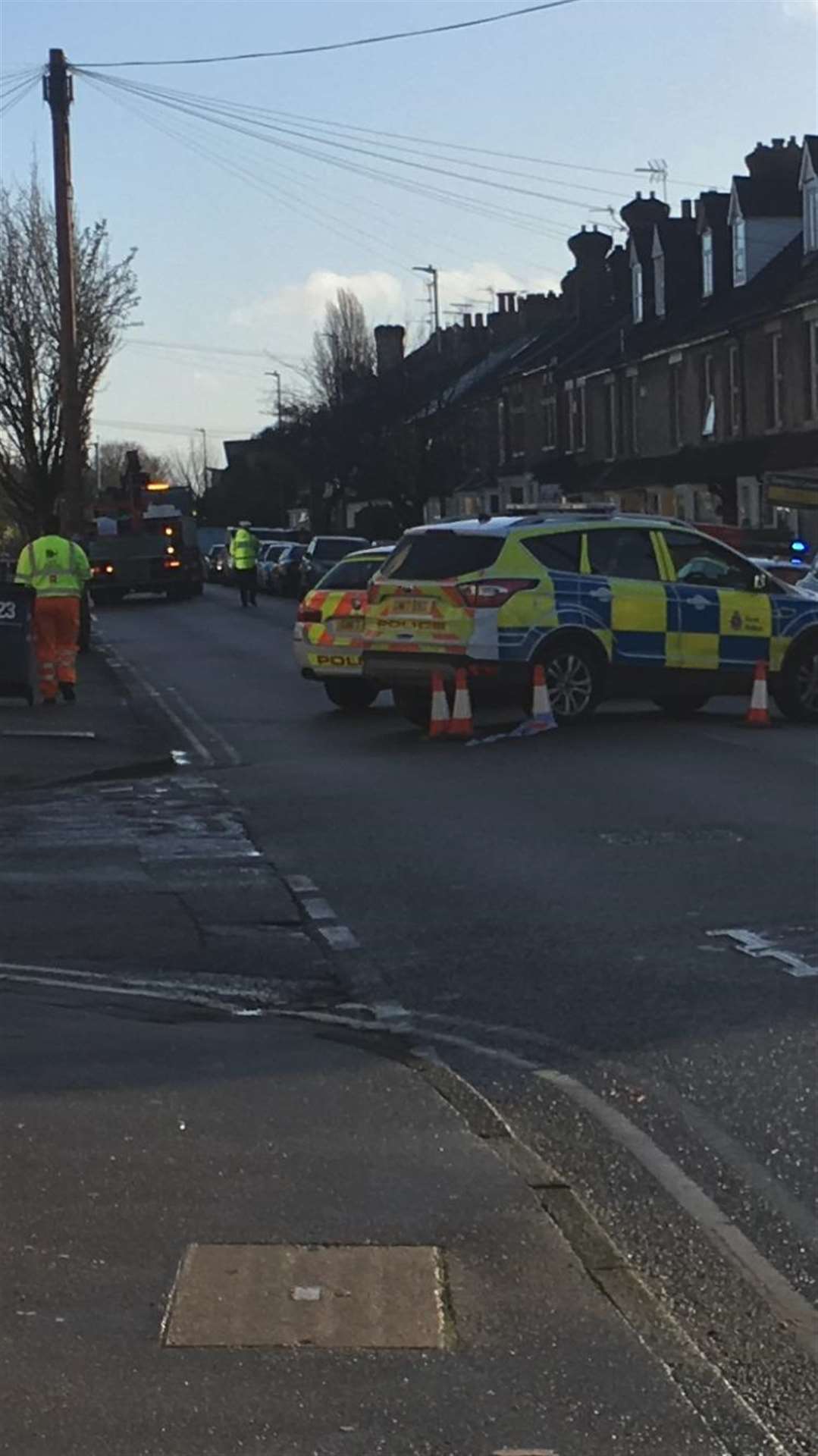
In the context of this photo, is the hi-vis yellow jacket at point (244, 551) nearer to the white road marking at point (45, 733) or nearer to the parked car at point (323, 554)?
the parked car at point (323, 554)

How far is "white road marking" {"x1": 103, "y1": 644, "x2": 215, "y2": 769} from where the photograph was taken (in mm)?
17562

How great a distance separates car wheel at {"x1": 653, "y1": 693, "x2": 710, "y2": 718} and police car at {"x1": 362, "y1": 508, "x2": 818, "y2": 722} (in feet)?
1.01

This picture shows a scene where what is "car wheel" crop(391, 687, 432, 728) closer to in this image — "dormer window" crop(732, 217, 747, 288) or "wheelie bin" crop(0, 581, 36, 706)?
"wheelie bin" crop(0, 581, 36, 706)

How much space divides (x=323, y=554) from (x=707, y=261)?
11.0 metres

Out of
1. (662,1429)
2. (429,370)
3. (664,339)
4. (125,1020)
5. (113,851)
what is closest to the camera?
(662,1429)

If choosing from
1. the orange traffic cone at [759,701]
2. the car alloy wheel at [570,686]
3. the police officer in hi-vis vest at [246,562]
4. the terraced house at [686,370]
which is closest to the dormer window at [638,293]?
the terraced house at [686,370]

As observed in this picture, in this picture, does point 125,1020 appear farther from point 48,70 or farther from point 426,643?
point 48,70

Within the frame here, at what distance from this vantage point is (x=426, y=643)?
58.2ft

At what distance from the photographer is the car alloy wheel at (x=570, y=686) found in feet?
58.7

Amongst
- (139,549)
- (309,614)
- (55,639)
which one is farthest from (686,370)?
(55,639)

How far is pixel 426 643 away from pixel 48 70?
1816 cm

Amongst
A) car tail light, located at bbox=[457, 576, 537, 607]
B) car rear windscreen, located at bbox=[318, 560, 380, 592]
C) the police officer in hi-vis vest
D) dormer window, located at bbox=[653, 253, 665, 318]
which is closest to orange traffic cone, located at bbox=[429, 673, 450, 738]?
car tail light, located at bbox=[457, 576, 537, 607]

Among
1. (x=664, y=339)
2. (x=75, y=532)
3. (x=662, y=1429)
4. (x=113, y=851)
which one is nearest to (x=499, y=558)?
(x=113, y=851)

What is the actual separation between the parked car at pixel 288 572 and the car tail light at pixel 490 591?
32.5 m
